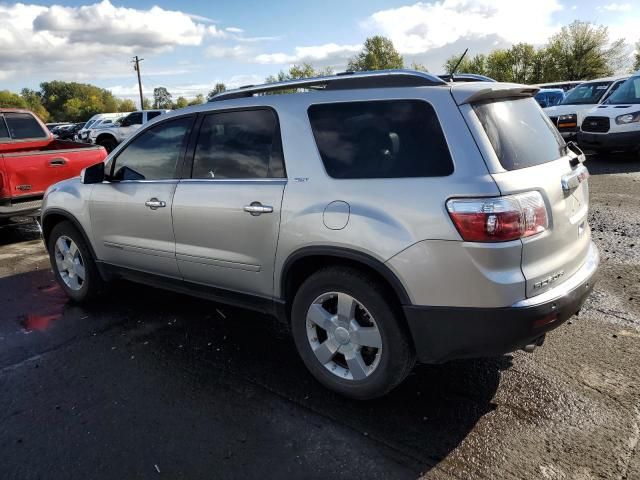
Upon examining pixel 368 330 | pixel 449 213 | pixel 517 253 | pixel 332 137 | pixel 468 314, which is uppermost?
pixel 332 137

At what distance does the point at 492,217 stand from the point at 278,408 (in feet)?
5.46

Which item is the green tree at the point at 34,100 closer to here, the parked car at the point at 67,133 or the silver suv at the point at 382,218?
the parked car at the point at 67,133

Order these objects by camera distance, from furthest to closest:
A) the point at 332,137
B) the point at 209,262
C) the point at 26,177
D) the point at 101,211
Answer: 1. the point at 26,177
2. the point at 101,211
3. the point at 209,262
4. the point at 332,137

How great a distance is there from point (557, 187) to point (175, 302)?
3560mm

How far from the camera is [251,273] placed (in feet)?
11.5

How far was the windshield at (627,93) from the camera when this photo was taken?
12414 mm

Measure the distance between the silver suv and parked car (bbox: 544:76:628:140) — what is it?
12063mm

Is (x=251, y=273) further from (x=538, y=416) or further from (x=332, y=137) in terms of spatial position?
(x=538, y=416)

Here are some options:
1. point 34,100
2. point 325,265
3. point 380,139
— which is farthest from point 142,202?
point 34,100

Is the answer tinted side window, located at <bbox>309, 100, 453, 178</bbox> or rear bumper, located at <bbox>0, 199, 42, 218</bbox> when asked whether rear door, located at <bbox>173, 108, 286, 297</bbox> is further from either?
rear bumper, located at <bbox>0, 199, 42, 218</bbox>

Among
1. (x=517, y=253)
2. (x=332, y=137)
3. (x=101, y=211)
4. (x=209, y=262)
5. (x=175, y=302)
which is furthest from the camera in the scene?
(x=175, y=302)

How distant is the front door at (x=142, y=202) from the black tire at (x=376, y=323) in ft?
4.69

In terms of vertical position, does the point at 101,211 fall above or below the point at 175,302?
above

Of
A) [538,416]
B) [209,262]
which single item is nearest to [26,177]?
[209,262]
